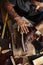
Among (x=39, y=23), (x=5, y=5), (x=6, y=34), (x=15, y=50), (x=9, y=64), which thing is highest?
(x=5, y=5)

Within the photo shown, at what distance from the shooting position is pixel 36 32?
1587 millimetres

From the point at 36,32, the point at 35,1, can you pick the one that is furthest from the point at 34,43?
the point at 35,1

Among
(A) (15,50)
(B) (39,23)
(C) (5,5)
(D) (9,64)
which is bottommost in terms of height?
(D) (9,64)

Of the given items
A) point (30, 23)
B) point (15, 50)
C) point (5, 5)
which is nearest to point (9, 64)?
point (15, 50)

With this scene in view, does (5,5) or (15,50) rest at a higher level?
(5,5)

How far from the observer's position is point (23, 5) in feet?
5.23

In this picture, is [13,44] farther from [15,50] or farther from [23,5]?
[23,5]

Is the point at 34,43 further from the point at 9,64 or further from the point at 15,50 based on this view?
the point at 9,64

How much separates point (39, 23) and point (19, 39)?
0.21 meters

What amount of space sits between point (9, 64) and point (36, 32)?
0.35 metres

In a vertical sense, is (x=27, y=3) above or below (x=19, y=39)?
above

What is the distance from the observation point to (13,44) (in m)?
1.62

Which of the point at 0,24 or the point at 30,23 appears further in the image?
the point at 0,24

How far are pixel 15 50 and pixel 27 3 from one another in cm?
40
